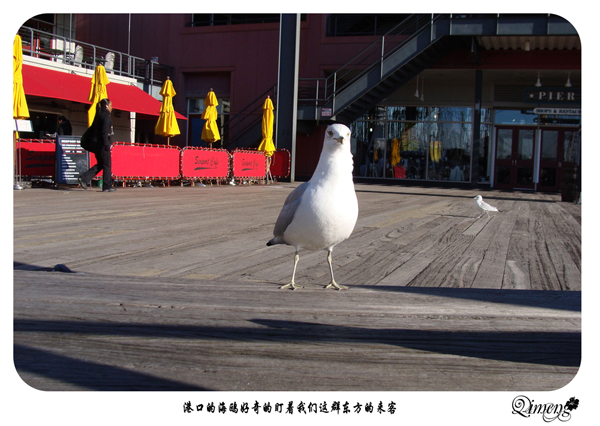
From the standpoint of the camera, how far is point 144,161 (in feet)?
47.4

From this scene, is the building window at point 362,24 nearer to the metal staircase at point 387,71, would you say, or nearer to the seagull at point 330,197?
the metal staircase at point 387,71

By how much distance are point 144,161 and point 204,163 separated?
2.57m

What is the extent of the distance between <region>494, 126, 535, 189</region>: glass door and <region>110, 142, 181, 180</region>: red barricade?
613 inches

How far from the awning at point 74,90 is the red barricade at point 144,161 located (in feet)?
14.7

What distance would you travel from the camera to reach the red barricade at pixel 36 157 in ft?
43.5

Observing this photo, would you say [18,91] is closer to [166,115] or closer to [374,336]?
[166,115]

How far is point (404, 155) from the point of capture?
25.0 metres

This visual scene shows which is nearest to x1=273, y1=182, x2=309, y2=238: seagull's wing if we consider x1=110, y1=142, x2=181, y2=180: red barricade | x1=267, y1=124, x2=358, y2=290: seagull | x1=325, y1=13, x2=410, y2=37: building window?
x1=267, y1=124, x2=358, y2=290: seagull

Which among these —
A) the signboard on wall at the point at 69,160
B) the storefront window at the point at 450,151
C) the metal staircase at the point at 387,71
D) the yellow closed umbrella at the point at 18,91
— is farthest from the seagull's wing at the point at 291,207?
the storefront window at the point at 450,151

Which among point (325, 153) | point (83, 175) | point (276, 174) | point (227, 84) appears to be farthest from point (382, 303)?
point (227, 84)

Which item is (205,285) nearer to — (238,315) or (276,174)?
(238,315)

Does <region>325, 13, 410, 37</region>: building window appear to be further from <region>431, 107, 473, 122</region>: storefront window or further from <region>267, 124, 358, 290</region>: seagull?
<region>267, 124, 358, 290</region>: seagull

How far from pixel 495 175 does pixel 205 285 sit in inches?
952

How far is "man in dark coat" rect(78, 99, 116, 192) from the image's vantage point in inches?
441
